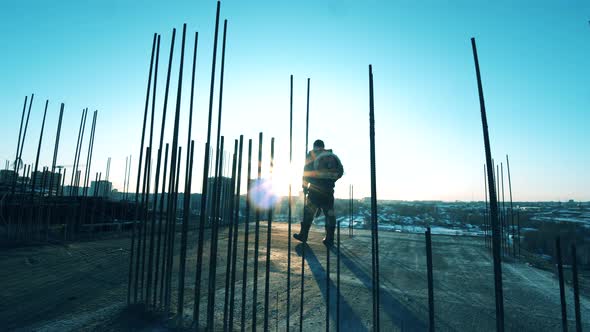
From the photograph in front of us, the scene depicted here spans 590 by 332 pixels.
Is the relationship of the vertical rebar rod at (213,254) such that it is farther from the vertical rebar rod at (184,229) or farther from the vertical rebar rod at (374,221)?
the vertical rebar rod at (374,221)

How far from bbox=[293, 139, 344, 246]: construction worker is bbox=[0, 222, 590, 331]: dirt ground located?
926mm

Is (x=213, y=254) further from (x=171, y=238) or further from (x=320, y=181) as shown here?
(x=320, y=181)

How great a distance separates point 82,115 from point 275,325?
1121cm

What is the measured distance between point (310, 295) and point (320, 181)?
2.09 m

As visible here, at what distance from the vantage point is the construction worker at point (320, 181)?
16.6 feet

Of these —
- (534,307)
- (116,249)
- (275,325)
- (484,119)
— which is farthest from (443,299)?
(116,249)

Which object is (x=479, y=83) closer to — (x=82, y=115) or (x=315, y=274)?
(x=315, y=274)

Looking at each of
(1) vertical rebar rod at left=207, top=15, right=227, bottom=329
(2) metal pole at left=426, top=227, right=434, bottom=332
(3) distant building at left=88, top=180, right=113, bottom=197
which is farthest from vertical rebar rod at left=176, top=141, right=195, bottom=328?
(3) distant building at left=88, top=180, right=113, bottom=197

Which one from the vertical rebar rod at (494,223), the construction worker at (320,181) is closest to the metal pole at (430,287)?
the vertical rebar rod at (494,223)

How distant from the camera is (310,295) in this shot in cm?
363

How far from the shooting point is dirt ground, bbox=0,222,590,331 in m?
2.87

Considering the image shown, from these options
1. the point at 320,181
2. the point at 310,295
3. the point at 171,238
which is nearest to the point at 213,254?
the point at 171,238

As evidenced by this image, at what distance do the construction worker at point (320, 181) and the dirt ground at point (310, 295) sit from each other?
3.04 ft

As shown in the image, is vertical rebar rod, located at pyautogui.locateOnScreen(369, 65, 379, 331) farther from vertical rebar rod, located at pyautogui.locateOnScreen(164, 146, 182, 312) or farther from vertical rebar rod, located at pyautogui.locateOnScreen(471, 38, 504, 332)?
vertical rebar rod, located at pyautogui.locateOnScreen(164, 146, 182, 312)
